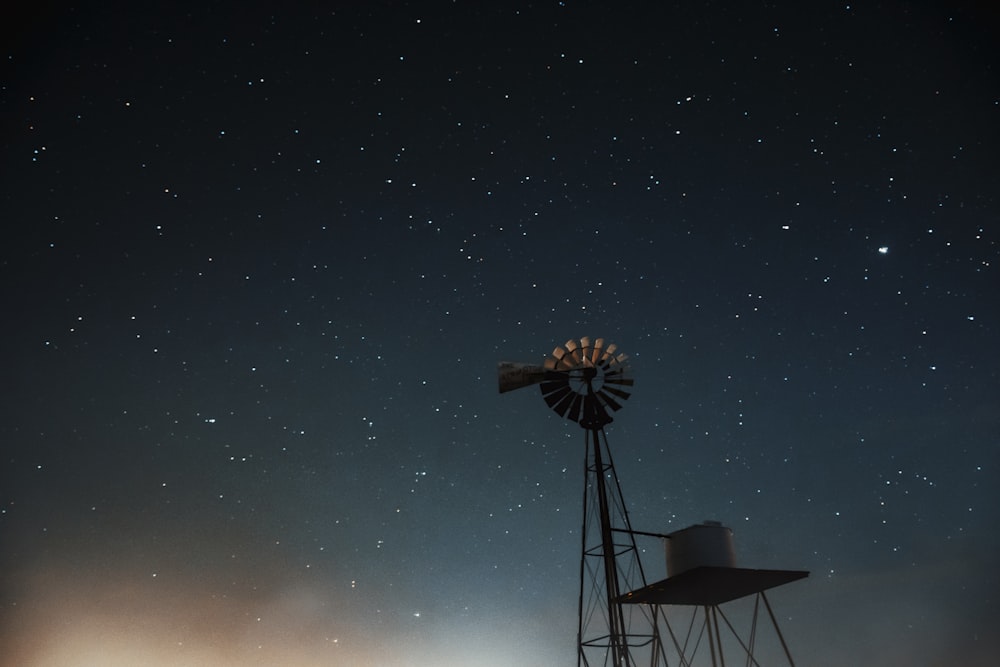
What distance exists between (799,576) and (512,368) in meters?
7.29

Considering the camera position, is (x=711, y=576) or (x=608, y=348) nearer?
(x=711, y=576)

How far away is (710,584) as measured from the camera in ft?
52.6

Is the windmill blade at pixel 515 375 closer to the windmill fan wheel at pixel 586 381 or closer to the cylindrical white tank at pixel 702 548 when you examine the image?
the windmill fan wheel at pixel 586 381

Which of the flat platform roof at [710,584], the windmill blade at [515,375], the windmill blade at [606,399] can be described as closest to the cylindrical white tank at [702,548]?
the flat platform roof at [710,584]

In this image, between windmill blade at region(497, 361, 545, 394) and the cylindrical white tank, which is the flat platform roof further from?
windmill blade at region(497, 361, 545, 394)

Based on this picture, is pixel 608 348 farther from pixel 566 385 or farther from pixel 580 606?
pixel 580 606

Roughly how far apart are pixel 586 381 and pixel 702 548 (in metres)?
4.26

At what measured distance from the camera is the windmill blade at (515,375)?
17297 millimetres

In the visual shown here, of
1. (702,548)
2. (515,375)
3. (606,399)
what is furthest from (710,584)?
(515,375)

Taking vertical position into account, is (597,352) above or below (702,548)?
above

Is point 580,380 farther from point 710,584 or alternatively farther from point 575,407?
point 710,584

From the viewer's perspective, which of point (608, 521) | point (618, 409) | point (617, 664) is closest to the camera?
point (617, 664)

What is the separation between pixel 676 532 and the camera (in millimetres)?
16281

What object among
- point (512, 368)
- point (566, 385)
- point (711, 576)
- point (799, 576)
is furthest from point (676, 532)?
Answer: point (512, 368)
